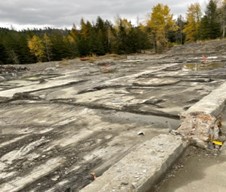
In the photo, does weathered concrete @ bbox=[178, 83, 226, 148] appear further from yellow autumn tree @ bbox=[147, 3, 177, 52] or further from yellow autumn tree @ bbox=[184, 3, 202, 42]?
yellow autumn tree @ bbox=[184, 3, 202, 42]

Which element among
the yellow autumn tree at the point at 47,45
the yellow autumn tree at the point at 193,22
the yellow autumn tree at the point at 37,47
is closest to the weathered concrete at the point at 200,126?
the yellow autumn tree at the point at 193,22

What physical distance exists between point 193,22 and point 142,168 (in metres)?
54.0

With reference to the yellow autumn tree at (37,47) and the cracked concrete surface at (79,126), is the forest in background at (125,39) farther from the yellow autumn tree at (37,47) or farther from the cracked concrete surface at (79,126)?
the cracked concrete surface at (79,126)

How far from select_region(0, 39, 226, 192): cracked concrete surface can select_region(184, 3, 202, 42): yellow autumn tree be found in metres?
40.2

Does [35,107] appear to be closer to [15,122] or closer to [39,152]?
[15,122]

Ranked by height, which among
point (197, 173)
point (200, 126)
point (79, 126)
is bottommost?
point (79, 126)

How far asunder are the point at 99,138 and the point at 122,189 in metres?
3.59

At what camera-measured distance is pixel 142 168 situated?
184 inches

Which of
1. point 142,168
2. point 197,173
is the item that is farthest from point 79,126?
point 197,173

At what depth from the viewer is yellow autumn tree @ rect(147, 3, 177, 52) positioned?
44.0 m

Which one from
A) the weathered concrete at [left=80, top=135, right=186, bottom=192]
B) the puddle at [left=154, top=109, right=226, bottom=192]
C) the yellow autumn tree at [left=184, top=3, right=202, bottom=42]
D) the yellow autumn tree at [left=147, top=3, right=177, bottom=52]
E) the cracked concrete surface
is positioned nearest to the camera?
the weathered concrete at [left=80, top=135, right=186, bottom=192]

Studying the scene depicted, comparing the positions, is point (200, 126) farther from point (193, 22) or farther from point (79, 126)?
point (193, 22)

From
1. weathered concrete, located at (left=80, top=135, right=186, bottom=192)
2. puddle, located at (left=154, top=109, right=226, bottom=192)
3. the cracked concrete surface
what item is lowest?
→ the cracked concrete surface

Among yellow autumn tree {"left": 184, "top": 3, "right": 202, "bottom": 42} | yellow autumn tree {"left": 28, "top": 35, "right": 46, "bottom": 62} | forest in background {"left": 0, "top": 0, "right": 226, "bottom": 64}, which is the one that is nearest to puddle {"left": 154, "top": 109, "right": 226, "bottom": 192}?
forest in background {"left": 0, "top": 0, "right": 226, "bottom": 64}
